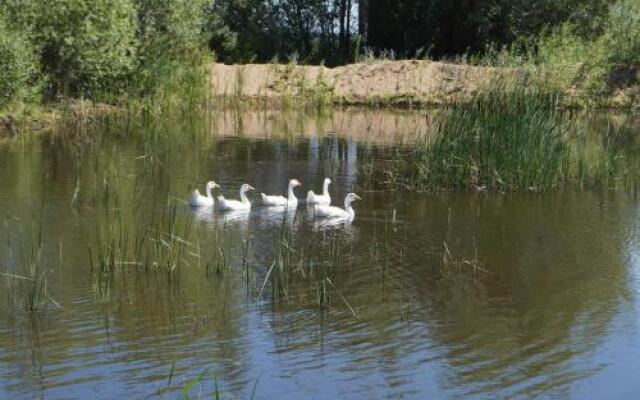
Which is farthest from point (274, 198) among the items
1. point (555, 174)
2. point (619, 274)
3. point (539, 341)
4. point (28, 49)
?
point (28, 49)

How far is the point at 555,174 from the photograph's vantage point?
62.9 feet

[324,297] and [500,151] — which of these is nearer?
[324,297]

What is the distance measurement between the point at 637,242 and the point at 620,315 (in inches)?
142

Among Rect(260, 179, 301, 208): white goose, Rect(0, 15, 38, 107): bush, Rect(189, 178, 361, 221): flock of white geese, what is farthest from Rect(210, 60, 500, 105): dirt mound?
Rect(260, 179, 301, 208): white goose

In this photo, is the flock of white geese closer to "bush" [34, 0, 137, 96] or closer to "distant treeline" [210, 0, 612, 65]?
"bush" [34, 0, 137, 96]

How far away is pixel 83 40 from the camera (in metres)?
29.0

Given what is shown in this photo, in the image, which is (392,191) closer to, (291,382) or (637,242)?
(637,242)

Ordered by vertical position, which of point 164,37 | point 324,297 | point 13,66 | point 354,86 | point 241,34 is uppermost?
point 241,34

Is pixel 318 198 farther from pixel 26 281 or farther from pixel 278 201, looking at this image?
pixel 26 281

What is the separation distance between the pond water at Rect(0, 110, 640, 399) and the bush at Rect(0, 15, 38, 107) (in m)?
6.36

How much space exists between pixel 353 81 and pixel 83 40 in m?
11.9

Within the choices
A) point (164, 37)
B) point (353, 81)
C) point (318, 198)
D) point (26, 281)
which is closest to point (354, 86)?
point (353, 81)

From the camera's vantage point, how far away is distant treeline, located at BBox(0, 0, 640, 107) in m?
28.6

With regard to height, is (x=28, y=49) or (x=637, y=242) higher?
(x=28, y=49)
